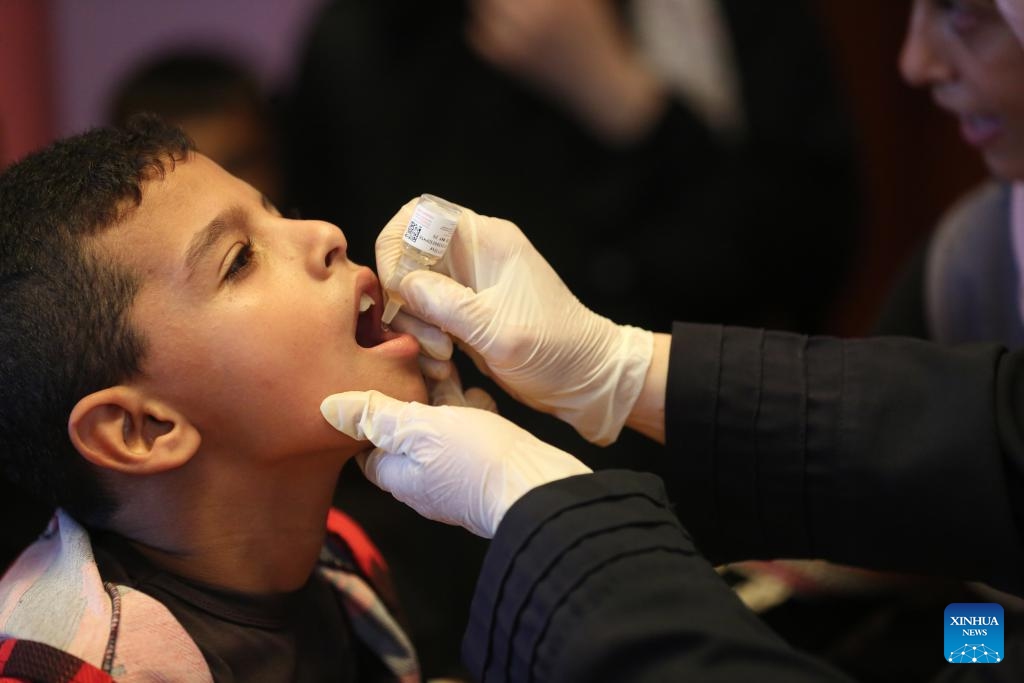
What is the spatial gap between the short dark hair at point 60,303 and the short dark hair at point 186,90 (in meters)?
1.09

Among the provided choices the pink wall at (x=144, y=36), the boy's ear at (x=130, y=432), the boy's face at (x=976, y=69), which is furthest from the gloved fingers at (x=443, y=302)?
the pink wall at (x=144, y=36)

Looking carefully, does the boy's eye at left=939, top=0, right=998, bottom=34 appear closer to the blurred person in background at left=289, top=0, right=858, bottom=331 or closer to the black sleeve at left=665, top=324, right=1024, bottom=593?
the black sleeve at left=665, top=324, right=1024, bottom=593

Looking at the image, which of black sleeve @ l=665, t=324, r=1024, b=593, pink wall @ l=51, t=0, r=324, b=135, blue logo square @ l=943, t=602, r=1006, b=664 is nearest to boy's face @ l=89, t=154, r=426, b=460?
black sleeve @ l=665, t=324, r=1024, b=593

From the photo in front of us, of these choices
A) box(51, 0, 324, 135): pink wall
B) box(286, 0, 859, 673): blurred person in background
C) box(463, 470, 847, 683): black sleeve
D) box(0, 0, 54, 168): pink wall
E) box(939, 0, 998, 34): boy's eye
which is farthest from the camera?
box(51, 0, 324, 135): pink wall

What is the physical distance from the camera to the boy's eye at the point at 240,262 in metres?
1.02

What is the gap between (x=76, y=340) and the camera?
0.98 metres

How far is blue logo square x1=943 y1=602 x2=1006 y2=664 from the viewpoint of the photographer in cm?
104

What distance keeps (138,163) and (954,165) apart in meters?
2.48

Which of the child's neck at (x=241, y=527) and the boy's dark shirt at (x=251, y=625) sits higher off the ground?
the child's neck at (x=241, y=527)

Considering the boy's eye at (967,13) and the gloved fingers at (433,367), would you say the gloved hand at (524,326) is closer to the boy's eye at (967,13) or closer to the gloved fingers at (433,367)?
the gloved fingers at (433,367)

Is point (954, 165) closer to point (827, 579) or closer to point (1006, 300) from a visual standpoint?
point (1006, 300)

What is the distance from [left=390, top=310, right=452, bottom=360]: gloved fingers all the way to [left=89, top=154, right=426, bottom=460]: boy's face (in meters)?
0.02

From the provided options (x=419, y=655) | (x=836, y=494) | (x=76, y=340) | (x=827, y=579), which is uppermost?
(x=76, y=340)

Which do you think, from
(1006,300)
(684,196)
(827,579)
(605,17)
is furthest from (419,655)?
(605,17)
